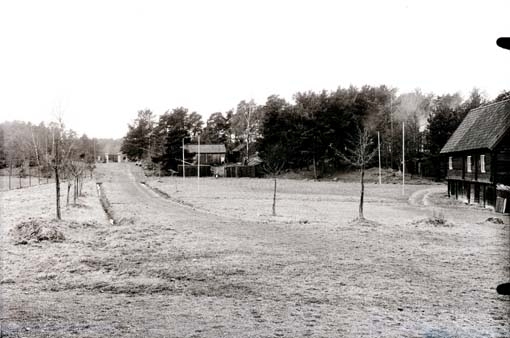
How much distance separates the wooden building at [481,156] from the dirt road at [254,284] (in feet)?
52.2

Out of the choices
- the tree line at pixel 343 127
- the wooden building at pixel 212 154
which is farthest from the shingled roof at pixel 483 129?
the wooden building at pixel 212 154

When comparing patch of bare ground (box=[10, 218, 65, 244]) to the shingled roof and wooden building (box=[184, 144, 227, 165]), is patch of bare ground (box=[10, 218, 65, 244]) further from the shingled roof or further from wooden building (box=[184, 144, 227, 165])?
wooden building (box=[184, 144, 227, 165])

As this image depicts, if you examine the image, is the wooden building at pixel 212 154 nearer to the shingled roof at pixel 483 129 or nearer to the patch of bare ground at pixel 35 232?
the shingled roof at pixel 483 129

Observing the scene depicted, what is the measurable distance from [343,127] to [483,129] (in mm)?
34946

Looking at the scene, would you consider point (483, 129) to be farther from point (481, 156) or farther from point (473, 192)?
point (473, 192)

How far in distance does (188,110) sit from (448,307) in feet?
300

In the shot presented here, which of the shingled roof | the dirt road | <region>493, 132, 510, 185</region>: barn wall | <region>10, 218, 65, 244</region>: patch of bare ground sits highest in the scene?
the shingled roof

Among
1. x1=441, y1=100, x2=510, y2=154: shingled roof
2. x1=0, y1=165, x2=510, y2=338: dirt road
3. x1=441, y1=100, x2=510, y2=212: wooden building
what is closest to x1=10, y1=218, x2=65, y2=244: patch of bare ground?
x1=0, y1=165, x2=510, y2=338: dirt road

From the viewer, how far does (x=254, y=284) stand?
41.1 feet

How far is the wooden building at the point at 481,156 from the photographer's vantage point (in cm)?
3597

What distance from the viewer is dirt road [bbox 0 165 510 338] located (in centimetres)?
896

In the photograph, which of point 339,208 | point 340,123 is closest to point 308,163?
point 340,123

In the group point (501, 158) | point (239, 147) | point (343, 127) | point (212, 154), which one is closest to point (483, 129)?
point (501, 158)

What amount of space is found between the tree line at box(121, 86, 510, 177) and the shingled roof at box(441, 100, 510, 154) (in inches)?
923
